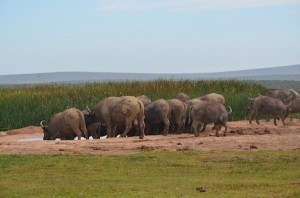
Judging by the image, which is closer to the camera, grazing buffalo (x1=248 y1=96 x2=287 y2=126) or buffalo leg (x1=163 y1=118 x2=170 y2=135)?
buffalo leg (x1=163 y1=118 x2=170 y2=135)

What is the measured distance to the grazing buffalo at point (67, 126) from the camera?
89.9ft

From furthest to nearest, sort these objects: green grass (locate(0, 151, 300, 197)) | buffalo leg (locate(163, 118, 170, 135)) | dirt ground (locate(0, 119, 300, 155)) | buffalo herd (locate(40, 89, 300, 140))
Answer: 1. buffalo leg (locate(163, 118, 170, 135))
2. buffalo herd (locate(40, 89, 300, 140))
3. dirt ground (locate(0, 119, 300, 155))
4. green grass (locate(0, 151, 300, 197))

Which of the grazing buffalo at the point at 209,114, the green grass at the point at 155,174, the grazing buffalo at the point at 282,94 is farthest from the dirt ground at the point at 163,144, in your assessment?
the grazing buffalo at the point at 282,94

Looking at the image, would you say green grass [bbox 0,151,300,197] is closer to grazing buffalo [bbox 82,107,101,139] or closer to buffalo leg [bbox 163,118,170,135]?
buffalo leg [bbox 163,118,170,135]

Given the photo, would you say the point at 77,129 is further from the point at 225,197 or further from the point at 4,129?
the point at 225,197

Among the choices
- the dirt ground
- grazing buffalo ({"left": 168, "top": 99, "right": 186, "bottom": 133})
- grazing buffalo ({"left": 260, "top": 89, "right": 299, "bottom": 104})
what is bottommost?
the dirt ground

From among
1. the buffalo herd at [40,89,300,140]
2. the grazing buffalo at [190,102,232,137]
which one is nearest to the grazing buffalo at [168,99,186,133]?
the buffalo herd at [40,89,300,140]

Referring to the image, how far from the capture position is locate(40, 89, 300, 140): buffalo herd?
2602 centimetres

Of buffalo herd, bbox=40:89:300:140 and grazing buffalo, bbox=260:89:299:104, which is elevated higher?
grazing buffalo, bbox=260:89:299:104

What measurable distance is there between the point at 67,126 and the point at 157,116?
3140 millimetres

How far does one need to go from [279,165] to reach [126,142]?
7399mm

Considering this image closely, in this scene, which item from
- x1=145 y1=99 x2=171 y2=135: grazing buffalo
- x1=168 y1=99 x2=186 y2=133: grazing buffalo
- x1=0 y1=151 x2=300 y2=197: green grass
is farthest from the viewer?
x1=168 y1=99 x2=186 y2=133: grazing buffalo

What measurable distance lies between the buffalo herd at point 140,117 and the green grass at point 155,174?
556cm

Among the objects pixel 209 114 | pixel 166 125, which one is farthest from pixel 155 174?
pixel 166 125
